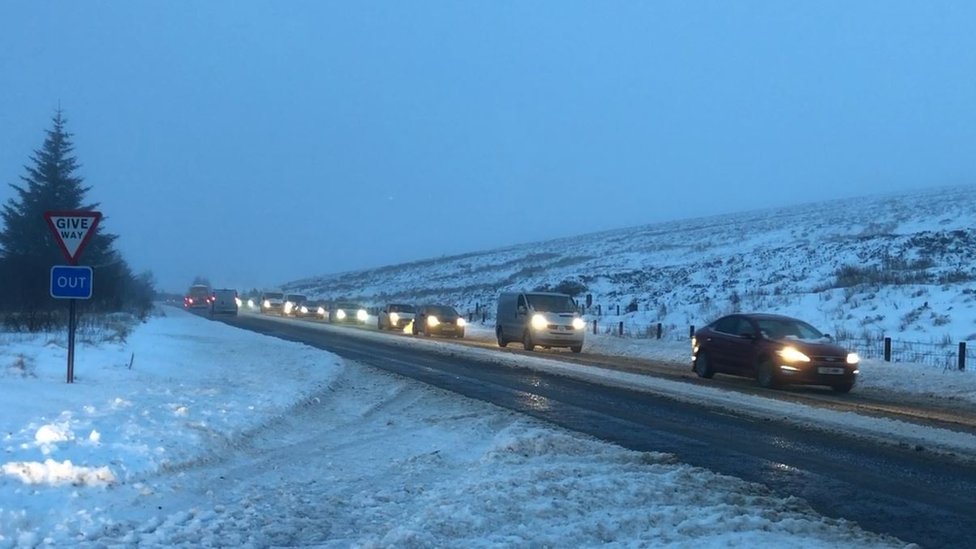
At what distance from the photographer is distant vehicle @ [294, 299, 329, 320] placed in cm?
A: 7262

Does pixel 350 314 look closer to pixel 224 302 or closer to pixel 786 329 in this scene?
pixel 224 302

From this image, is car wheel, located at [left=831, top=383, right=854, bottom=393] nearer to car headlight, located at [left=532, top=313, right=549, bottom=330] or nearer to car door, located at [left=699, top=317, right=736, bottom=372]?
car door, located at [left=699, top=317, right=736, bottom=372]

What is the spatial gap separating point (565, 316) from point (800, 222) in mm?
66065

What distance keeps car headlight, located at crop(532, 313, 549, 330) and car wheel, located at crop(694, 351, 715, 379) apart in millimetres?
9671

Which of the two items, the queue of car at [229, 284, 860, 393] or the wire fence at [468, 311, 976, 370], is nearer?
the queue of car at [229, 284, 860, 393]

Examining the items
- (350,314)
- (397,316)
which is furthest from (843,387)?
(350,314)

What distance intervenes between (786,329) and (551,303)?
12.7m

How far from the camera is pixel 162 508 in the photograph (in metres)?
7.66

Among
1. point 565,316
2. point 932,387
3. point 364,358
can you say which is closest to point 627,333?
point 565,316

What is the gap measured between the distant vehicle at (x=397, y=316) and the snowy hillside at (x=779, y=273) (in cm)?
1019

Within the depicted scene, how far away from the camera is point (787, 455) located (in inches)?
423

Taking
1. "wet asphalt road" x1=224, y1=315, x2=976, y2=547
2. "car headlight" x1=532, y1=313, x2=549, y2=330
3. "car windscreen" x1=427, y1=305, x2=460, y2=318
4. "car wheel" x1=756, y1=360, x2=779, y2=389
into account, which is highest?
"car windscreen" x1=427, y1=305, x2=460, y2=318

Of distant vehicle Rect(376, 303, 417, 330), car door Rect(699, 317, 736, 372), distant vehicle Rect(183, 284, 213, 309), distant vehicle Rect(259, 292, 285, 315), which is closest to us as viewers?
car door Rect(699, 317, 736, 372)

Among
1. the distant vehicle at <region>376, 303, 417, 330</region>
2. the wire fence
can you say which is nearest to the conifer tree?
the distant vehicle at <region>376, 303, 417, 330</region>
